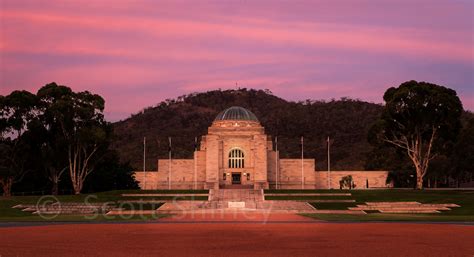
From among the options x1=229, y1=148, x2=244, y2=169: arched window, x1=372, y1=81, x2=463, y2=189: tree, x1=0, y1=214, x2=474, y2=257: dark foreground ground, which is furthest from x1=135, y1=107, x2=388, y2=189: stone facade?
x1=0, y1=214, x2=474, y2=257: dark foreground ground

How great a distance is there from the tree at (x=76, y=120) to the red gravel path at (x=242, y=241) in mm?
42615

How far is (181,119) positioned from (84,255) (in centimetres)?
17292

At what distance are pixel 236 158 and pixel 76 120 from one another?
27.4m

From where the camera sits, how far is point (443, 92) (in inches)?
3295

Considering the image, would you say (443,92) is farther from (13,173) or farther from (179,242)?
(179,242)

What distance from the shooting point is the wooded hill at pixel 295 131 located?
144m

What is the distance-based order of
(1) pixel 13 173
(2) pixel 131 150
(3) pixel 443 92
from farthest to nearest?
(2) pixel 131 150 → (3) pixel 443 92 → (1) pixel 13 173

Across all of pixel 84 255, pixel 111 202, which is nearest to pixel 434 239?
pixel 84 255

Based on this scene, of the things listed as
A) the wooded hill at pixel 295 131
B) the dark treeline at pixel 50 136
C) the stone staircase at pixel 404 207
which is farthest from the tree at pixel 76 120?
the wooded hill at pixel 295 131

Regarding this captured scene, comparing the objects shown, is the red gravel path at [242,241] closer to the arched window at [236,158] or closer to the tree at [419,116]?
the tree at [419,116]

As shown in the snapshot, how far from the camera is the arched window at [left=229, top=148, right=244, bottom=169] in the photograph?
10006 cm

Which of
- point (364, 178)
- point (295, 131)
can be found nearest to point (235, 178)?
point (364, 178)

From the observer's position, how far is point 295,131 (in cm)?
16712

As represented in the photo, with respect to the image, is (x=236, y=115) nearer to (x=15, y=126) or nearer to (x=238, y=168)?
(x=238, y=168)
